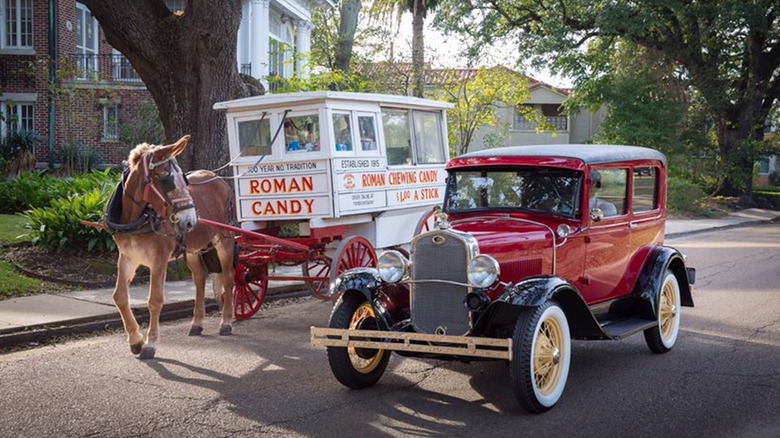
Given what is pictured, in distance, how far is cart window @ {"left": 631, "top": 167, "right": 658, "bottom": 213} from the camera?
27.4 feet

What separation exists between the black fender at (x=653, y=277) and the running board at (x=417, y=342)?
99.6 inches

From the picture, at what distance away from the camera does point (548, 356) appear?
6.20 m

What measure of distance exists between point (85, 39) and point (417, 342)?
25.8 meters

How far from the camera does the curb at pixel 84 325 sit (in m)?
8.54

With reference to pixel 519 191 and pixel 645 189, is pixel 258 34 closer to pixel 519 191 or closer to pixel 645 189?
pixel 645 189

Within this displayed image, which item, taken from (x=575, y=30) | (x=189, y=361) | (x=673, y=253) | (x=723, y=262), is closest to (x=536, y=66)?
(x=575, y=30)

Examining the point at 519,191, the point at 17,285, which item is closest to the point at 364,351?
the point at 519,191

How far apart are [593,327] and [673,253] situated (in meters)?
2.10

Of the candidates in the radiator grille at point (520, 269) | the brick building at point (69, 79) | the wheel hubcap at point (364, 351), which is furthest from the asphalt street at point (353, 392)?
the brick building at point (69, 79)

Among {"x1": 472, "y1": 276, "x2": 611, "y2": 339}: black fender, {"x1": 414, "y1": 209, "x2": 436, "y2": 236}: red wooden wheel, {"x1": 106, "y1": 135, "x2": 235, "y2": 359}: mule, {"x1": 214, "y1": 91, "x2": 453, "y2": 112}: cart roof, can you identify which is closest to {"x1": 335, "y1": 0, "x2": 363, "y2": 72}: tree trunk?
{"x1": 414, "y1": 209, "x2": 436, "y2": 236}: red wooden wheel

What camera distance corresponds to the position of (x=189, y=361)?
7.71 meters

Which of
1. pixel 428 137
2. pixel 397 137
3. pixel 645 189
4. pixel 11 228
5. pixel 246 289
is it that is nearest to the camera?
pixel 645 189

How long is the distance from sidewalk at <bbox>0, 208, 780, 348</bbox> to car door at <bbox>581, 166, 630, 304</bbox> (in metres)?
5.30

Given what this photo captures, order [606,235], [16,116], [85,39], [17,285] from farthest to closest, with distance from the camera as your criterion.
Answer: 1. [85,39]
2. [16,116]
3. [17,285]
4. [606,235]
